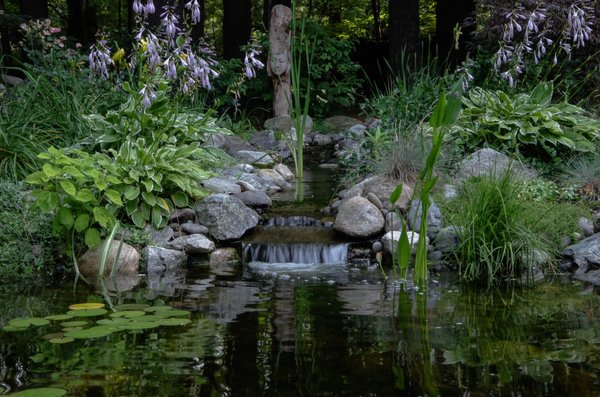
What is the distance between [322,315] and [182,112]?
170 inches

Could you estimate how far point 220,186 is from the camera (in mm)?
7582

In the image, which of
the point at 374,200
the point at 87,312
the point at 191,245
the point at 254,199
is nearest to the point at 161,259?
the point at 191,245

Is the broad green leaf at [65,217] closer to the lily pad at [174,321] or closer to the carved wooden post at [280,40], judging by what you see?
the lily pad at [174,321]

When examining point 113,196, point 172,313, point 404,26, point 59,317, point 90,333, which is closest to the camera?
point 90,333

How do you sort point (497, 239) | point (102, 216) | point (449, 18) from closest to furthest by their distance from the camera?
point (497, 239)
point (102, 216)
point (449, 18)

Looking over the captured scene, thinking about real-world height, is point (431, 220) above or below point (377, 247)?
above

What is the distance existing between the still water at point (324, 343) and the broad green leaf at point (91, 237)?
0.44m

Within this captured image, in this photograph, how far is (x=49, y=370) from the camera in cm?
364

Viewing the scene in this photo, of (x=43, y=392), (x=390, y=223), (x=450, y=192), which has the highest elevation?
(x=450, y=192)

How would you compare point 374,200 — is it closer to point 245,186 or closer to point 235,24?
point 245,186

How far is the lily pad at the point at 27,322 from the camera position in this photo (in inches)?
175

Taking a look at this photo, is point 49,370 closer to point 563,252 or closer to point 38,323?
point 38,323

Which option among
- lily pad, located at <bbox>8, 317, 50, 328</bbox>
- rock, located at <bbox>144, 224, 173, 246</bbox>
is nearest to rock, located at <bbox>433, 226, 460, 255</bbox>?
rock, located at <bbox>144, 224, 173, 246</bbox>

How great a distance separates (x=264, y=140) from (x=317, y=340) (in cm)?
773
